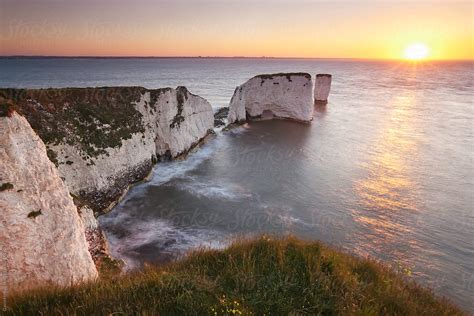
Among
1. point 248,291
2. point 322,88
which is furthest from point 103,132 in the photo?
point 322,88

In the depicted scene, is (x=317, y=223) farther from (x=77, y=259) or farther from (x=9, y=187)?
(x=9, y=187)

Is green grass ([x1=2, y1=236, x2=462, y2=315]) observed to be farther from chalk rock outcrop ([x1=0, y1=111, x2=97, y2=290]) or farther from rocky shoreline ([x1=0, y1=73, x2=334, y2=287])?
chalk rock outcrop ([x1=0, y1=111, x2=97, y2=290])

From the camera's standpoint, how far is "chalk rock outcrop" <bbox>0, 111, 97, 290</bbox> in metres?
9.39

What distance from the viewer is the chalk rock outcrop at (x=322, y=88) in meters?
66.4

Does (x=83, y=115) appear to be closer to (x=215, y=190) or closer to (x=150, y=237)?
(x=150, y=237)

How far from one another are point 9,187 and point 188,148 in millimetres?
21748

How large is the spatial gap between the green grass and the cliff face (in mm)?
11534

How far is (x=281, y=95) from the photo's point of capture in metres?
47.5

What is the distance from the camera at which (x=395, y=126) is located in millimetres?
44062

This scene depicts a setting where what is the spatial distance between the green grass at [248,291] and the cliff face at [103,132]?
1153cm

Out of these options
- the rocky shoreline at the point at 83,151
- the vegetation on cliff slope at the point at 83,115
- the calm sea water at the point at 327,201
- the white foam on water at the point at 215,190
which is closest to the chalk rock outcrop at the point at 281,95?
the rocky shoreline at the point at 83,151

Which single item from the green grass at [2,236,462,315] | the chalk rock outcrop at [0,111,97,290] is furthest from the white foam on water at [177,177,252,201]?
the green grass at [2,236,462,315]

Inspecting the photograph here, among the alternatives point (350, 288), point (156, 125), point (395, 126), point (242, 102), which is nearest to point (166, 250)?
point (350, 288)

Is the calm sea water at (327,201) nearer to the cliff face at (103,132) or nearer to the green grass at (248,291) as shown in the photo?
the cliff face at (103,132)
